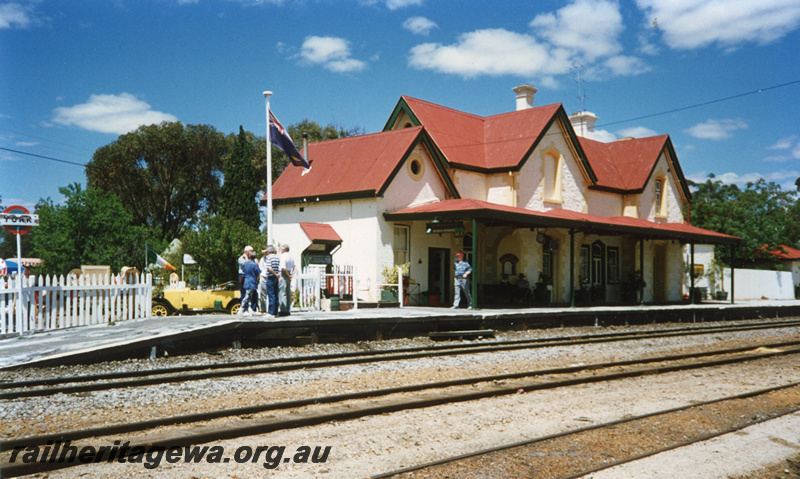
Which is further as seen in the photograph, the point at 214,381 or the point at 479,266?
the point at 479,266

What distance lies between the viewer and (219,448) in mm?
6168

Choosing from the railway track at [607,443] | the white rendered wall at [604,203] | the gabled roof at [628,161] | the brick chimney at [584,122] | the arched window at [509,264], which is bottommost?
the railway track at [607,443]

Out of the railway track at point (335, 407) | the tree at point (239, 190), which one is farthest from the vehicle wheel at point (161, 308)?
the tree at point (239, 190)

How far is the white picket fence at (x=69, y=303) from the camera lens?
1303 cm

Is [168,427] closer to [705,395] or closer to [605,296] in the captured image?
[705,395]

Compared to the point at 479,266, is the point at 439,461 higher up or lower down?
lower down

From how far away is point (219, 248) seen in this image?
27.1 meters

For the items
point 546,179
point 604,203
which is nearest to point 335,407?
point 546,179

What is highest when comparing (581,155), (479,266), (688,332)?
(581,155)

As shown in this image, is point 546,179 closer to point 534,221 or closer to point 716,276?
point 534,221

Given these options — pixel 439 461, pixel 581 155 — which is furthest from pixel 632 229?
pixel 439 461

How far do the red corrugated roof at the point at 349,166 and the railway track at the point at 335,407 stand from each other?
40.2 feet

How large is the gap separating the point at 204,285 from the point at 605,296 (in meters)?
17.6

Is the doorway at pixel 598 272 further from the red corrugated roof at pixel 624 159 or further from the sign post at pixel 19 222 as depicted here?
the sign post at pixel 19 222
